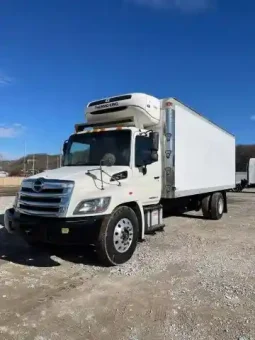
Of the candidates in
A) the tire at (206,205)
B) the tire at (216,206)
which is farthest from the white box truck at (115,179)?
the tire at (216,206)

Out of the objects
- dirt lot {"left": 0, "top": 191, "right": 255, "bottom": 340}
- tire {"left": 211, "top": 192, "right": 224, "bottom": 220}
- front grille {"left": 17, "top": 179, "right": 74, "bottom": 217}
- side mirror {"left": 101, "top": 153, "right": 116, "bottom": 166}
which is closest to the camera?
dirt lot {"left": 0, "top": 191, "right": 255, "bottom": 340}

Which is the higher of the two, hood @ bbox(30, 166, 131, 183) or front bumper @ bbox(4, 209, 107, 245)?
hood @ bbox(30, 166, 131, 183)

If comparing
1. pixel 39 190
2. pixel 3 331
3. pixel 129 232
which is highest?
pixel 39 190

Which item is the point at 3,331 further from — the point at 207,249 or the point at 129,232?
the point at 207,249

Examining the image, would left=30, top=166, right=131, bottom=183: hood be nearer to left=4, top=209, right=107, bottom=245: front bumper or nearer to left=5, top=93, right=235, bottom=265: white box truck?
left=5, top=93, right=235, bottom=265: white box truck

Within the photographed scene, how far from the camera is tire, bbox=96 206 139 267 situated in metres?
6.64

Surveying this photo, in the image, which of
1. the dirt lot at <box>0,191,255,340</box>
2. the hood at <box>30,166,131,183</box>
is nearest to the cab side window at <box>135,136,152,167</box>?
the hood at <box>30,166,131,183</box>

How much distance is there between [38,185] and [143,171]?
2.38 meters

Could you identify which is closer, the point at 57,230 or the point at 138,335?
the point at 138,335

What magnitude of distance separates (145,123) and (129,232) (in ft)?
9.38

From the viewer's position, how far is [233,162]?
16.4 metres

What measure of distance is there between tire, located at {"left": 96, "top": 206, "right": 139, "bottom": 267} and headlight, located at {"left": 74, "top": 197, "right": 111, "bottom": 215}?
9.7 inches

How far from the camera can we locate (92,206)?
6.64 meters

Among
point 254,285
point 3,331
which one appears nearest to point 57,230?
point 3,331
